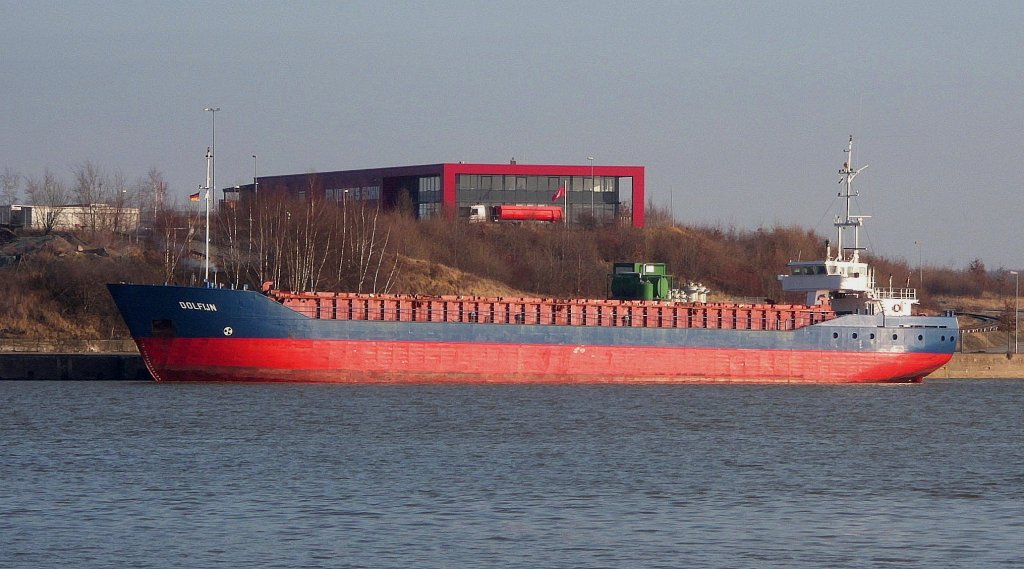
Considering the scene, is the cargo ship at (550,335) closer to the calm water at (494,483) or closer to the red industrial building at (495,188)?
the calm water at (494,483)

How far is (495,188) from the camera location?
8400 cm

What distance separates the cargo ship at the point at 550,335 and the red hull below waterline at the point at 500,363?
4 centimetres

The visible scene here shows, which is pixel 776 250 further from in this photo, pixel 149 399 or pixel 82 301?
pixel 149 399

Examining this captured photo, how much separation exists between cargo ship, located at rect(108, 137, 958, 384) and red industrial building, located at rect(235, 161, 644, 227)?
29641 millimetres

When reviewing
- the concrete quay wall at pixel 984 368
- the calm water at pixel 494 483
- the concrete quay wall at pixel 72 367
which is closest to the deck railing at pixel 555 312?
the calm water at pixel 494 483

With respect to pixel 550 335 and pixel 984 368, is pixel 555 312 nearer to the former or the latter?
pixel 550 335

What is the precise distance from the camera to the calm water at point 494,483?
Answer: 56.7ft

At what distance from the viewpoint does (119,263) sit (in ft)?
200

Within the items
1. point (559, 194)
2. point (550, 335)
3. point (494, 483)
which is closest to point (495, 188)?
point (559, 194)

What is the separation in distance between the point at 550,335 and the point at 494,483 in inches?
875

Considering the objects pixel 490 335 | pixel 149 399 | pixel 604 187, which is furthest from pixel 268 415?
pixel 604 187

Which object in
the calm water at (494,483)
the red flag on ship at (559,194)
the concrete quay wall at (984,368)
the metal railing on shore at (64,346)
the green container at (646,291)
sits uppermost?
the red flag on ship at (559,194)

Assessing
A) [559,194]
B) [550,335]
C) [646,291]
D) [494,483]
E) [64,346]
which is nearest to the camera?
[494,483]

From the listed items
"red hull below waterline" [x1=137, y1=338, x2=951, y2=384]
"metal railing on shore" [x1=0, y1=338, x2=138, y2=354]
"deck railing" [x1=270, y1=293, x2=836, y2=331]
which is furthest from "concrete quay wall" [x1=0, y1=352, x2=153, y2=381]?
"deck railing" [x1=270, y1=293, x2=836, y2=331]
